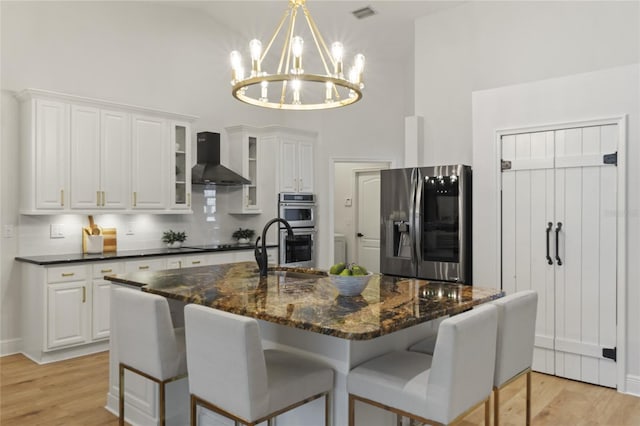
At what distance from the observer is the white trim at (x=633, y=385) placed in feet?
11.2

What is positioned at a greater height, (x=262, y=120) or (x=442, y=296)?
(x=262, y=120)

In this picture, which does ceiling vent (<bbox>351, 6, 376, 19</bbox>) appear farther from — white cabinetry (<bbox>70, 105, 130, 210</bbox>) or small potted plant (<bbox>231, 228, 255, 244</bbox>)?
small potted plant (<bbox>231, 228, 255, 244</bbox>)

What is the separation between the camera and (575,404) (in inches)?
128

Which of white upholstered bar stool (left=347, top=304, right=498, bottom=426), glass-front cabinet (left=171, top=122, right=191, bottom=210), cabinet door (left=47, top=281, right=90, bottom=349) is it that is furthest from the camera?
glass-front cabinet (left=171, top=122, right=191, bottom=210)

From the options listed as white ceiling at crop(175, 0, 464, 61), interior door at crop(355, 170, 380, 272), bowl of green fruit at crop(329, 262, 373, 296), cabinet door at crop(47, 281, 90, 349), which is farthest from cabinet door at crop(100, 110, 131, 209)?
interior door at crop(355, 170, 380, 272)

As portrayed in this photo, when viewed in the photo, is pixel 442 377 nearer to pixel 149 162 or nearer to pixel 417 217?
pixel 417 217

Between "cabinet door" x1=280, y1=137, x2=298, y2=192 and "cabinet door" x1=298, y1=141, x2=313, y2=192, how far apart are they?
0.25 feet

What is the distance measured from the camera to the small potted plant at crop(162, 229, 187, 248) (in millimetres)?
5547

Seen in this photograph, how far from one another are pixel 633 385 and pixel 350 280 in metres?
2.59

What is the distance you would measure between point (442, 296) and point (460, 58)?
328 cm

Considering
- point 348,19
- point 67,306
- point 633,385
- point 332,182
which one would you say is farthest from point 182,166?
point 633,385

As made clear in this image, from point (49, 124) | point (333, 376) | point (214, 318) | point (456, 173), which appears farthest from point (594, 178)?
point (49, 124)

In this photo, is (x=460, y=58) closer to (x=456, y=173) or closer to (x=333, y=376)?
(x=456, y=173)

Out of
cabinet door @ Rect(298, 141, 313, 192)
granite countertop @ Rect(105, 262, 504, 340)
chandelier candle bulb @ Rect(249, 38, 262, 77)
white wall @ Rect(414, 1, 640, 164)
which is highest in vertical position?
white wall @ Rect(414, 1, 640, 164)
